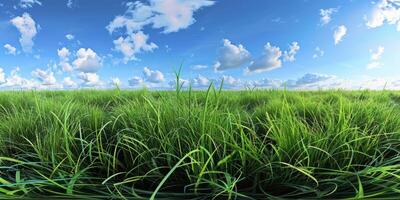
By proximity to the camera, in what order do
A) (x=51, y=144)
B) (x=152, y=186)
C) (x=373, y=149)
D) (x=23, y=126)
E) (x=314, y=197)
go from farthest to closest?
(x=23, y=126)
(x=373, y=149)
(x=51, y=144)
(x=152, y=186)
(x=314, y=197)

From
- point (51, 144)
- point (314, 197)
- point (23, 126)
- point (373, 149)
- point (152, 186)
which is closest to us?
point (314, 197)

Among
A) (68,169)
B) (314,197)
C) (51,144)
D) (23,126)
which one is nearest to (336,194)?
(314,197)

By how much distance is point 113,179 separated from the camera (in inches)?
45.9

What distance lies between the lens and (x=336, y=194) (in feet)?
3.43

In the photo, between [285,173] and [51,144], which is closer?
[285,173]

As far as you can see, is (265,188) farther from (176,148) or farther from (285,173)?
(176,148)

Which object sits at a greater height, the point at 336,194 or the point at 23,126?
the point at 23,126

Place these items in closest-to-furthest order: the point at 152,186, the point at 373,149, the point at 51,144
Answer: the point at 152,186 < the point at 51,144 < the point at 373,149

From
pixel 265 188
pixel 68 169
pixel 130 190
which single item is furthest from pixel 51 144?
pixel 265 188

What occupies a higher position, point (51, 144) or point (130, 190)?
point (51, 144)

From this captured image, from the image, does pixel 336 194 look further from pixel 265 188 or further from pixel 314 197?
pixel 265 188

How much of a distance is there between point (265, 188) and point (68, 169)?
686 mm

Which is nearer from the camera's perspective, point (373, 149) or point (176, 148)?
point (176, 148)

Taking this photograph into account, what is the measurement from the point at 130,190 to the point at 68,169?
10.7 inches
